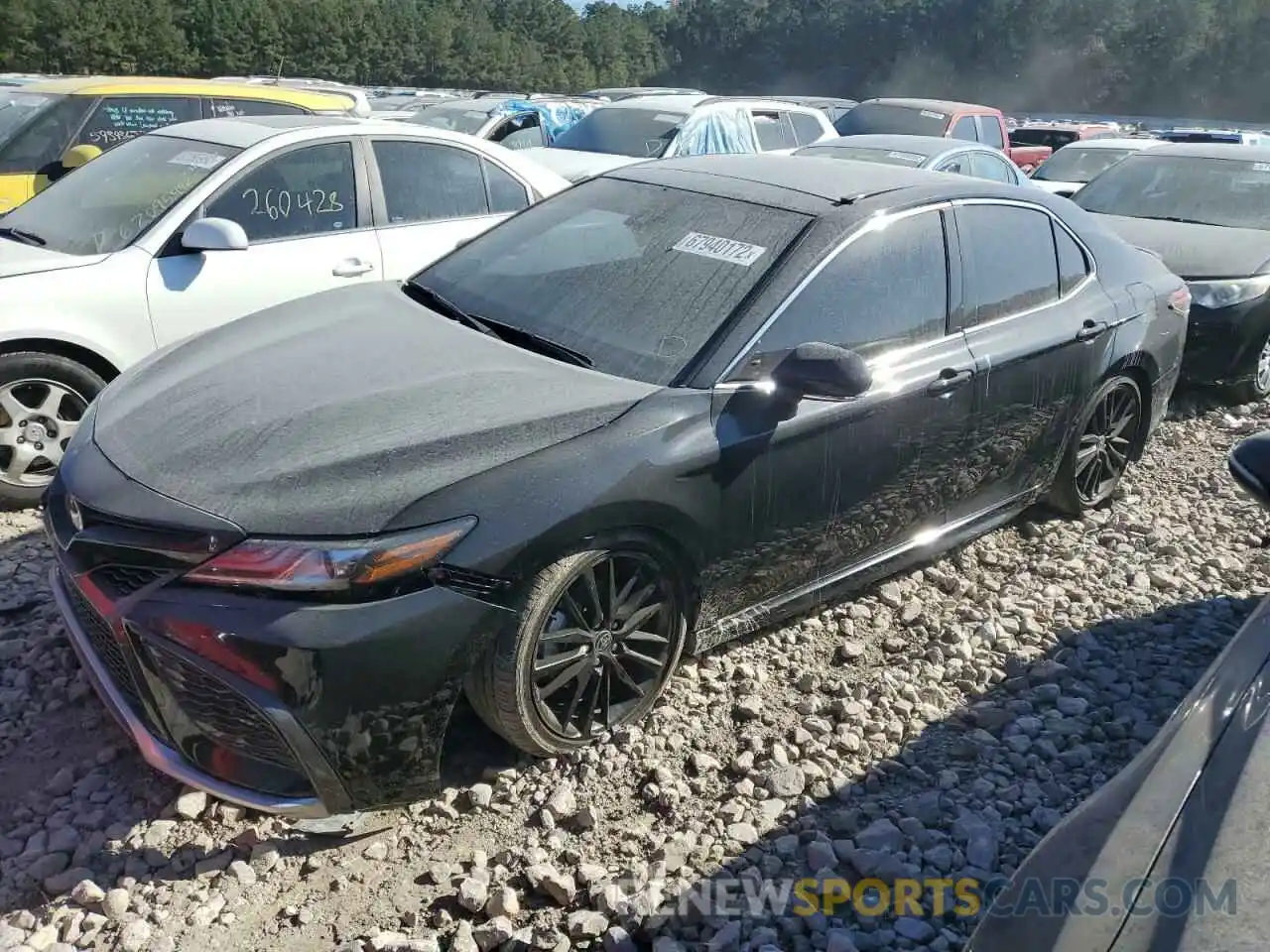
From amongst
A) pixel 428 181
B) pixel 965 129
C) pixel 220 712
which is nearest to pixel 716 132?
pixel 965 129

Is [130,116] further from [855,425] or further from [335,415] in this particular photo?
[855,425]

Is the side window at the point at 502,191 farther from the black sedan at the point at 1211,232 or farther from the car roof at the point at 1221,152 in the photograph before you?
the car roof at the point at 1221,152

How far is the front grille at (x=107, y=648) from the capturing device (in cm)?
271

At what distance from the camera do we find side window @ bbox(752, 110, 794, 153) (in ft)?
38.2

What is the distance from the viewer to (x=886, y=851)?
285 cm

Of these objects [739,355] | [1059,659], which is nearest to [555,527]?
[739,355]

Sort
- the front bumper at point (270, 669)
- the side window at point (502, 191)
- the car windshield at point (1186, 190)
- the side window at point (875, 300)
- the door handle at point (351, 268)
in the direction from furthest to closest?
1. the car windshield at point (1186, 190)
2. the side window at point (502, 191)
3. the door handle at point (351, 268)
4. the side window at point (875, 300)
5. the front bumper at point (270, 669)

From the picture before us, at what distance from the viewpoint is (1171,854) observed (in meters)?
1.73

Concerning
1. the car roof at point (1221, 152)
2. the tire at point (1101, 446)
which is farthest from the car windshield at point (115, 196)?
the car roof at point (1221, 152)

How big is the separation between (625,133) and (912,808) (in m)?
9.26

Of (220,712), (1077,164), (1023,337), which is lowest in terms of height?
(1077,164)

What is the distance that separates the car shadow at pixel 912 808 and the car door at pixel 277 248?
10.3ft

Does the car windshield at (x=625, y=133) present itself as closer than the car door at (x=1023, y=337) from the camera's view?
No

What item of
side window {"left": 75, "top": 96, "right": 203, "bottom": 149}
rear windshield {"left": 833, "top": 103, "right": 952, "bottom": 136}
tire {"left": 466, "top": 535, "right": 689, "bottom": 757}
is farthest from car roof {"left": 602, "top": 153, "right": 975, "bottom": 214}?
rear windshield {"left": 833, "top": 103, "right": 952, "bottom": 136}
